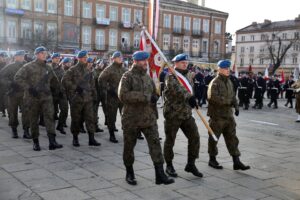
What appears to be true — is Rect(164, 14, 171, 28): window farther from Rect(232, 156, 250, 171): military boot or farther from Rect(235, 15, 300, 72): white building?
Rect(232, 156, 250, 171): military boot

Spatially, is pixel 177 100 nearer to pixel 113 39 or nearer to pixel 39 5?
pixel 39 5

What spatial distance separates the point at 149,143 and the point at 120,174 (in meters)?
0.91

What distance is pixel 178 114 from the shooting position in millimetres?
5918

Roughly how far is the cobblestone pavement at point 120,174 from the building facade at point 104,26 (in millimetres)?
33911

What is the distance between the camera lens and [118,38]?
5362 centimetres

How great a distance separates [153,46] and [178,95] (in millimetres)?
1439

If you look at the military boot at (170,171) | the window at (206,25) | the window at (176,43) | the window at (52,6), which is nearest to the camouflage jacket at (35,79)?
the military boot at (170,171)

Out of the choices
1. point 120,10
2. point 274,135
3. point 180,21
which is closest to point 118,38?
point 120,10

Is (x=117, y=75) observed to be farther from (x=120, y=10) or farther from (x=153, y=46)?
(x=120, y=10)

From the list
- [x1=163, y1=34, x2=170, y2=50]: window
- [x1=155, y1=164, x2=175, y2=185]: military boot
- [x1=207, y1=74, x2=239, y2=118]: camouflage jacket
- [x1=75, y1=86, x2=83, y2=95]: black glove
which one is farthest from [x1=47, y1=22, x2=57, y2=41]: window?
[x1=155, y1=164, x2=175, y2=185]: military boot

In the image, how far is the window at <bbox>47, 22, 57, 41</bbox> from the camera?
42.5m

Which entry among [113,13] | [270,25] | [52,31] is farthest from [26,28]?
[270,25]

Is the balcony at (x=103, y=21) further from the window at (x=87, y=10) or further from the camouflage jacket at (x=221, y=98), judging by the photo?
the camouflage jacket at (x=221, y=98)

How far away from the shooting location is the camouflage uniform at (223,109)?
6418mm
